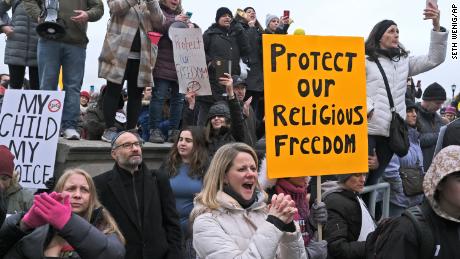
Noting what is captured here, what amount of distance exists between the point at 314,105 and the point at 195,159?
155 centimetres

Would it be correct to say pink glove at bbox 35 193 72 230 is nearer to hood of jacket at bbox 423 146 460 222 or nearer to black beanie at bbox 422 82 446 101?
hood of jacket at bbox 423 146 460 222

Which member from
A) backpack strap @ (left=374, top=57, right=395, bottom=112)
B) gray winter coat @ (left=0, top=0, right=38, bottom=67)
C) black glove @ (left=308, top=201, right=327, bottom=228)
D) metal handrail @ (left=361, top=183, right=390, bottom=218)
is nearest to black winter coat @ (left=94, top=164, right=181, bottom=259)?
black glove @ (left=308, top=201, right=327, bottom=228)

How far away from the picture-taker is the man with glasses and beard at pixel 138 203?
5.28 meters

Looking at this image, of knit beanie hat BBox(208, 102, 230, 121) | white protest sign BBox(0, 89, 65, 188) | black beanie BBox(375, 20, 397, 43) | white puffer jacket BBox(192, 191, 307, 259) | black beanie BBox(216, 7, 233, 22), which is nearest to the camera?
white puffer jacket BBox(192, 191, 307, 259)

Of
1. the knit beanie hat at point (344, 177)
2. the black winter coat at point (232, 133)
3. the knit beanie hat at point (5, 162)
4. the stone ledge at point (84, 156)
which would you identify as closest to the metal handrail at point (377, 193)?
the knit beanie hat at point (344, 177)

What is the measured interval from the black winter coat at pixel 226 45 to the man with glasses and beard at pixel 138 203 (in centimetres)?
374

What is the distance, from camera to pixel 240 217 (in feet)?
13.2

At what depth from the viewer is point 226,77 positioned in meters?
8.12

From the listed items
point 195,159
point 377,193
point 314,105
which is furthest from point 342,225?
point 377,193

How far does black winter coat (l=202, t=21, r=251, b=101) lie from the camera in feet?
31.1

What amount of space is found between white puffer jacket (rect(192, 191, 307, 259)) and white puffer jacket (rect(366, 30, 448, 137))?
3045 millimetres

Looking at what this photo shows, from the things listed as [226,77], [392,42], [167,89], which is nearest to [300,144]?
[392,42]

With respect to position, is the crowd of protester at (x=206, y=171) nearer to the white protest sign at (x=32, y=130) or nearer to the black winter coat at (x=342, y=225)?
the black winter coat at (x=342, y=225)

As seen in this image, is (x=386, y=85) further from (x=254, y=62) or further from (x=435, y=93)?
(x=254, y=62)
